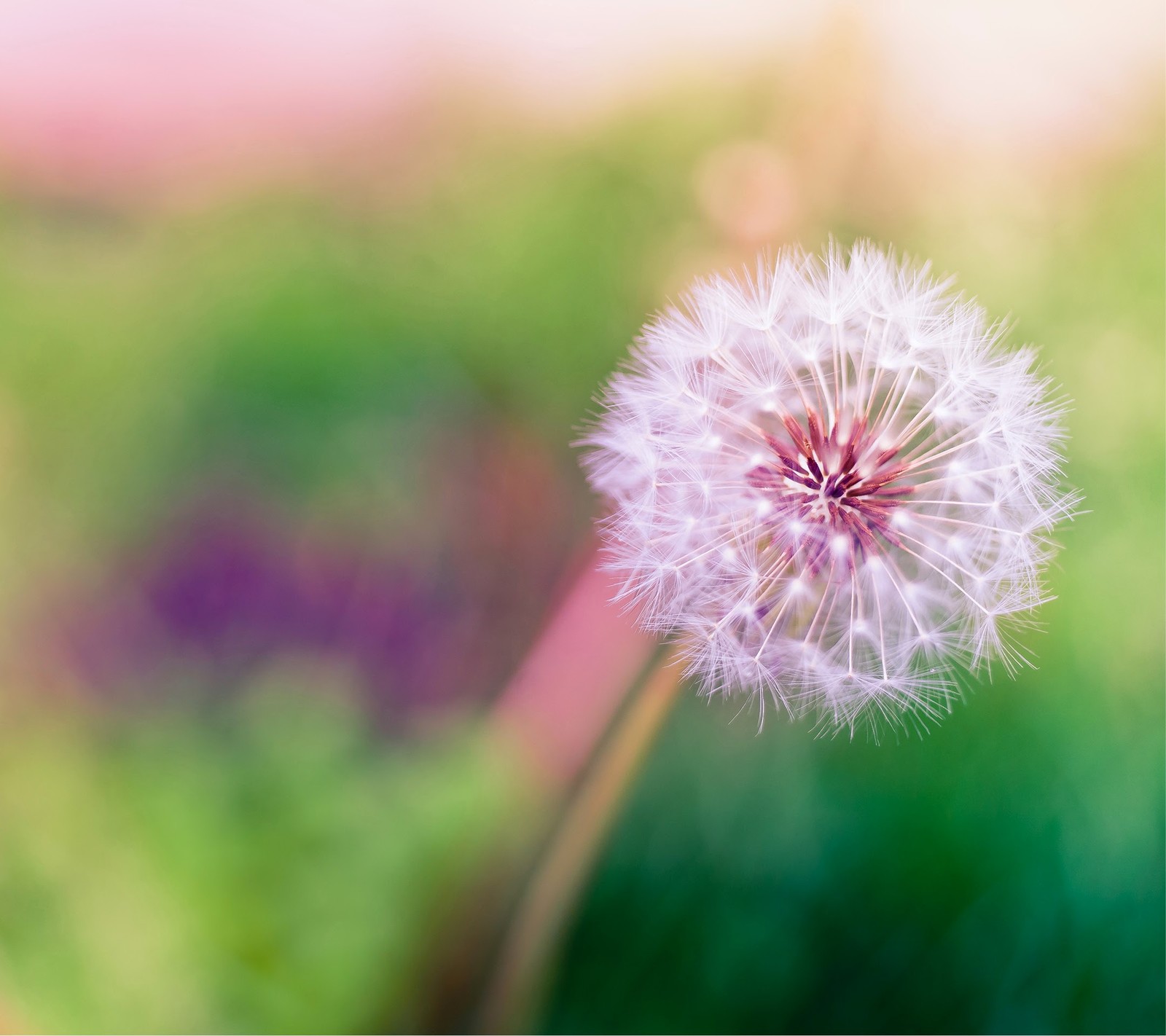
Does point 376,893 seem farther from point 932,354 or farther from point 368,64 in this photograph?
point 368,64

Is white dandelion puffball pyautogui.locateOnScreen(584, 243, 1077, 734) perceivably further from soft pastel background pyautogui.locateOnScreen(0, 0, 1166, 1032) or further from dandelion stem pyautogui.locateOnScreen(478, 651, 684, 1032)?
soft pastel background pyautogui.locateOnScreen(0, 0, 1166, 1032)

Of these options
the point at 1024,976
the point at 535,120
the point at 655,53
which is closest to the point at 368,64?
the point at 535,120

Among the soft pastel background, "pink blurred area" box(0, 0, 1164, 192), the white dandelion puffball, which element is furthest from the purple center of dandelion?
"pink blurred area" box(0, 0, 1164, 192)

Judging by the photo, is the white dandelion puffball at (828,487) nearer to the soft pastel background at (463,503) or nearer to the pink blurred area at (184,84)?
the soft pastel background at (463,503)

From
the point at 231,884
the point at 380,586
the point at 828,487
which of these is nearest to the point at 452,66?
the point at 380,586

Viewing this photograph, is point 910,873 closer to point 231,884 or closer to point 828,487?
point 828,487
